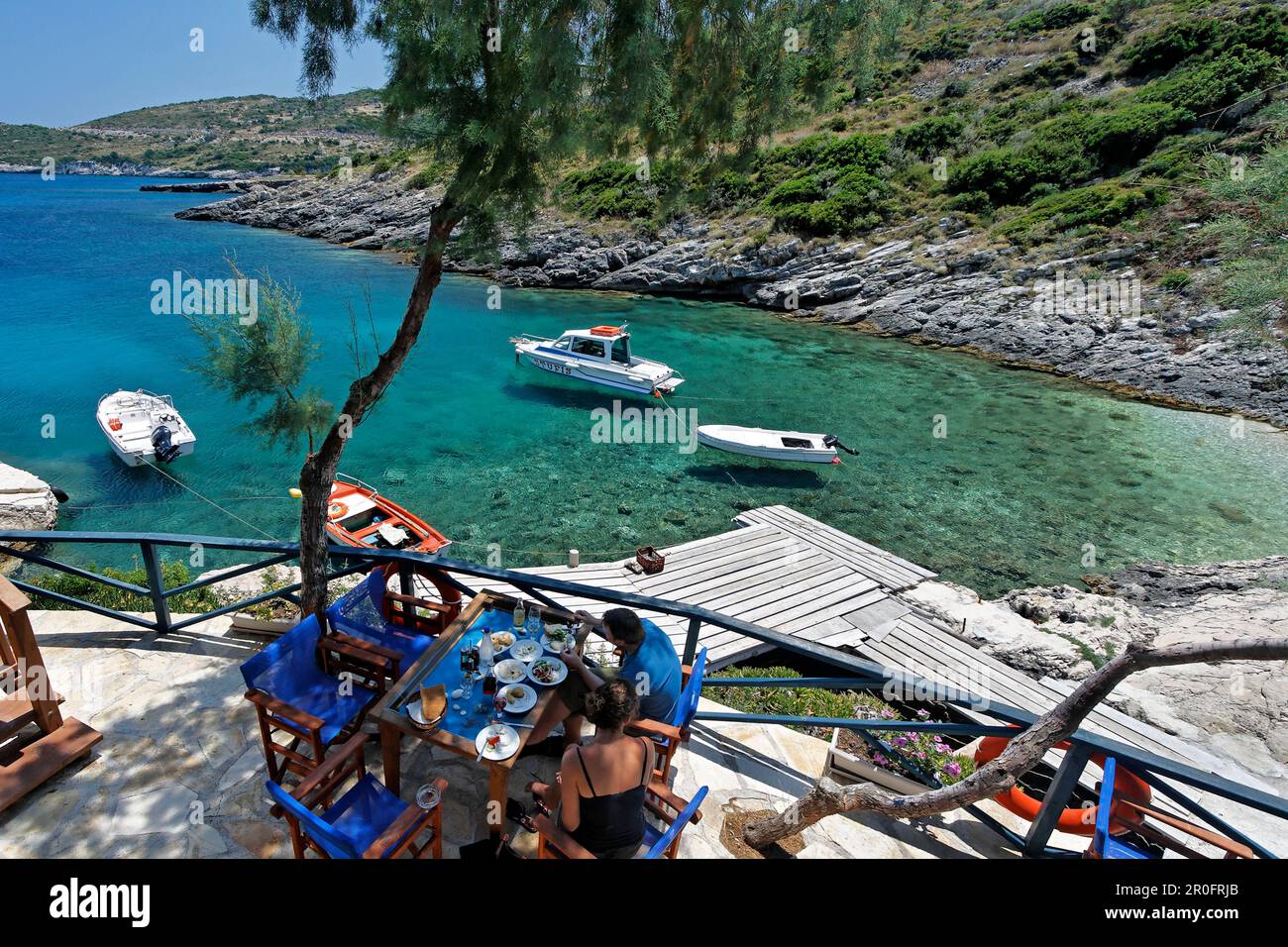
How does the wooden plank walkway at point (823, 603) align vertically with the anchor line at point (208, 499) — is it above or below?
below

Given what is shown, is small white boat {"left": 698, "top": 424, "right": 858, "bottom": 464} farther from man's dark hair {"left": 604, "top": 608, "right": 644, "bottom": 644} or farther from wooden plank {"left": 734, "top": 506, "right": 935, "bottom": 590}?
man's dark hair {"left": 604, "top": 608, "right": 644, "bottom": 644}

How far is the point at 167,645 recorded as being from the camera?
538cm

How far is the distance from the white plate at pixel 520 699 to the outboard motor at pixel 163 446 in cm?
1830

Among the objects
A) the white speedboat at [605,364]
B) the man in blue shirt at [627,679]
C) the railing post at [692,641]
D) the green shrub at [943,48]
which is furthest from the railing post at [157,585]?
the green shrub at [943,48]

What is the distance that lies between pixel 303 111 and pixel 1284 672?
14015 mm

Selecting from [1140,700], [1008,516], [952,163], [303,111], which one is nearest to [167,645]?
[303,111]

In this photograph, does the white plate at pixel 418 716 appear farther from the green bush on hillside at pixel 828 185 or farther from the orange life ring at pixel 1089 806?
the green bush on hillside at pixel 828 185

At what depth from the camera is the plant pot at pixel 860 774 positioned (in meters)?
4.68

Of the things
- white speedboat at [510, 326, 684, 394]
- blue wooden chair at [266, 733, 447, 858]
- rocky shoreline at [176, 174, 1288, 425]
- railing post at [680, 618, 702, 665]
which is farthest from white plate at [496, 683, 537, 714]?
white speedboat at [510, 326, 684, 394]

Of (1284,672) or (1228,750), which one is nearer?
(1228,750)

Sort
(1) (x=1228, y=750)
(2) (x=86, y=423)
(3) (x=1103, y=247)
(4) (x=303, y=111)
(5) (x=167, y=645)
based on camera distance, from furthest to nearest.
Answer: (3) (x=1103, y=247) < (2) (x=86, y=423) < (1) (x=1228, y=750) < (5) (x=167, y=645) < (4) (x=303, y=111)

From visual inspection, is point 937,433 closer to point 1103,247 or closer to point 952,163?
point 1103,247

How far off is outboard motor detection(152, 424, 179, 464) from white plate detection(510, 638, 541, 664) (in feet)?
59.1

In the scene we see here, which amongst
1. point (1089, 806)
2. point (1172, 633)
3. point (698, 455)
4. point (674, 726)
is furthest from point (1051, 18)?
point (674, 726)
